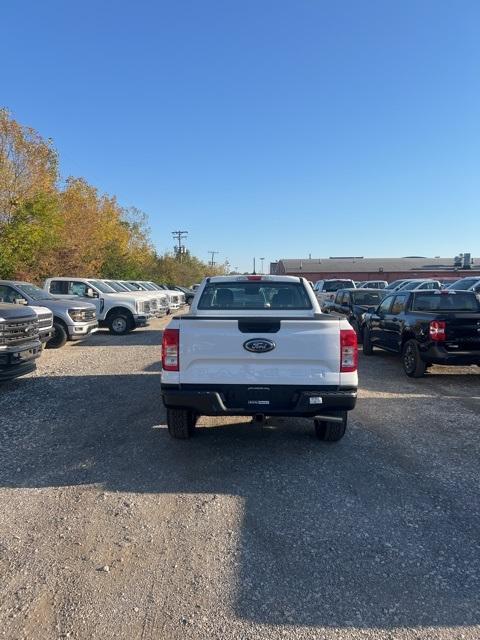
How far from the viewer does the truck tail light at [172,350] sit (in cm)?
472

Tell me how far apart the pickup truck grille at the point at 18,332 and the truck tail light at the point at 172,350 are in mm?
4095

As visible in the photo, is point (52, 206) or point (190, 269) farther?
point (190, 269)

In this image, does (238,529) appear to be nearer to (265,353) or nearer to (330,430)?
(265,353)

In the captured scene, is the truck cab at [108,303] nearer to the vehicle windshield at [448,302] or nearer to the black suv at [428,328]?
the black suv at [428,328]

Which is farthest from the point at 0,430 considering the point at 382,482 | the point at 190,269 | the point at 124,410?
the point at 190,269

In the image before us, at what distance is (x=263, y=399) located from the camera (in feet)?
15.5

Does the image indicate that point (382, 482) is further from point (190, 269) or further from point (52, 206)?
point (190, 269)

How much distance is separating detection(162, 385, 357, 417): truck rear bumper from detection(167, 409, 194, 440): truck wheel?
477 mm

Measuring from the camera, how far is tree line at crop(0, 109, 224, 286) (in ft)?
73.0

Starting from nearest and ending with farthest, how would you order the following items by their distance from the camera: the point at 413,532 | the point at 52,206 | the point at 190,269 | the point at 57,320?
the point at 413,532, the point at 57,320, the point at 52,206, the point at 190,269

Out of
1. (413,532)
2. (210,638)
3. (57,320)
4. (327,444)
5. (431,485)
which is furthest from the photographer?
(57,320)

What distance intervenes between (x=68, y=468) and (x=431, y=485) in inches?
135

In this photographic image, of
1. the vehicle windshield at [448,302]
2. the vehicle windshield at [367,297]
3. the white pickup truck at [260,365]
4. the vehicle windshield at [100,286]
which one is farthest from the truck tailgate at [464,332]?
the vehicle windshield at [100,286]

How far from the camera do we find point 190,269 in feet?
220
